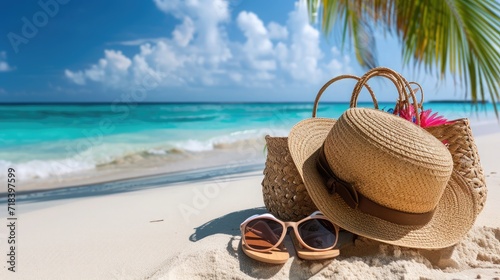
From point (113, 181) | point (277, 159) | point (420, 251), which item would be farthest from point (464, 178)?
point (113, 181)

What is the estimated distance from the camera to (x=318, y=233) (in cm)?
166

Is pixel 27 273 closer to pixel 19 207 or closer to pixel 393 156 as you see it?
pixel 393 156

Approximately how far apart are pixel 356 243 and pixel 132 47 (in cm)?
2706

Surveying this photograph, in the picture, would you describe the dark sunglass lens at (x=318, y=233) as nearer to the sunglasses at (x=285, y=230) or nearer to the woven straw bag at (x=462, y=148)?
the sunglasses at (x=285, y=230)

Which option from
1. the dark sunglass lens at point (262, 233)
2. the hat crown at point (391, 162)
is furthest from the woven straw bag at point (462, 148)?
the dark sunglass lens at point (262, 233)

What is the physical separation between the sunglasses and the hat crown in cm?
20

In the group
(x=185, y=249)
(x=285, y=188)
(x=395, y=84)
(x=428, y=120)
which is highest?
(x=395, y=84)

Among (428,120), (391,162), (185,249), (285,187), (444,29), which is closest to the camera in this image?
(391,162)

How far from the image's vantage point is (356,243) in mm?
1718

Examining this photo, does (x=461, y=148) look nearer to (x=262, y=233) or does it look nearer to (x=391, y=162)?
(x=391, y=162)

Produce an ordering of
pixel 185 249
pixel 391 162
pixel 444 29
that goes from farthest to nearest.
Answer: pixel 444 29
pixel 185 249
pixel 391 162

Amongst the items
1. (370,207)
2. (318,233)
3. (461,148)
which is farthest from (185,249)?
(461,148)

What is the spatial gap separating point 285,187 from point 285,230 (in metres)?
0.37

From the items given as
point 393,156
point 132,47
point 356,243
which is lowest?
point 356,243
